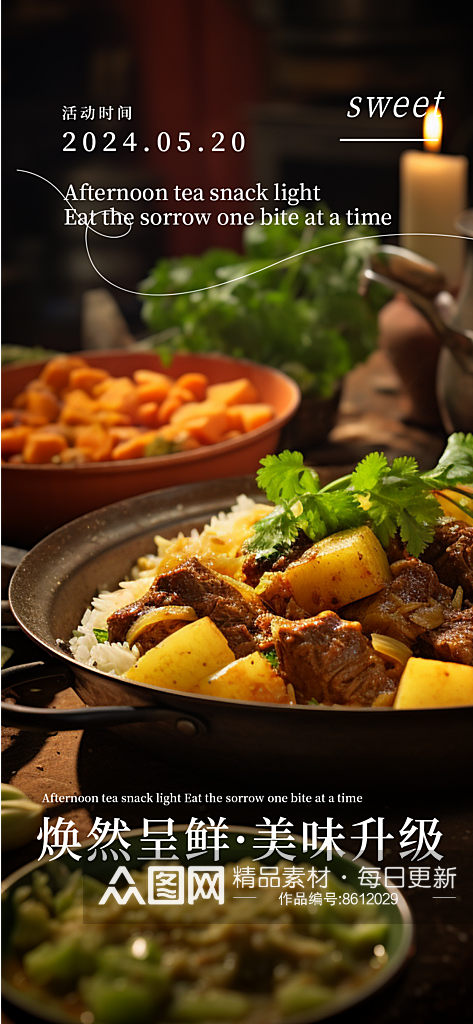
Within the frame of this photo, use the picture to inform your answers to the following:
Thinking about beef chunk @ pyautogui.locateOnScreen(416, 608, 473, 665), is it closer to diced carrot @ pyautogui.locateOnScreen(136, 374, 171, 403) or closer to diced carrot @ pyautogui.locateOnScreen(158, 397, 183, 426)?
diced carrot @ pyautogui.locateOnScreen(158, 397, 183, 426)

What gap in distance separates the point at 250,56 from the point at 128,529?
25.6 feet

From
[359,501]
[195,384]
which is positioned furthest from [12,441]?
[359,501]

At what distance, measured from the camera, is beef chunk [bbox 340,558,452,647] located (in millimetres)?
1670

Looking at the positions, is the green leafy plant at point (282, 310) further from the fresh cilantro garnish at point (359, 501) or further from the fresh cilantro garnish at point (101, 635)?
the fresh cilantro garnish at point (101, 635)

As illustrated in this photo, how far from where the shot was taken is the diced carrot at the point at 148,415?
9.86 ft

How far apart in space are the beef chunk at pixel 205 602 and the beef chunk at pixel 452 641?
0.31 meters

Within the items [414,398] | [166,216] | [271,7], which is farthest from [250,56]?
[166,216]

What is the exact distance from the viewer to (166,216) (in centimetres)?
217

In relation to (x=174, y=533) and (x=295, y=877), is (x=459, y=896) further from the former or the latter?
(x=174, y=533)

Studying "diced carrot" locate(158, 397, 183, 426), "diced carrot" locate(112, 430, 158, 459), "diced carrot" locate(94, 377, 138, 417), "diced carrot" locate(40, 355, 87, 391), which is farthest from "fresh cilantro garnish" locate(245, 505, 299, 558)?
"diced carrot" locate(40, 355, 87, 391)

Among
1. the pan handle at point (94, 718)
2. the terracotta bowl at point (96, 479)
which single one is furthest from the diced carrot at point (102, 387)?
the pan handle at point (94, 718)

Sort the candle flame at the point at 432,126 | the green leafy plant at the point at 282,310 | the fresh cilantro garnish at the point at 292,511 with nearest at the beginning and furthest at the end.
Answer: the fresh cilantro garnish at the point at 292,511 < the candle flame at the point at 432,126 < the green leafy plant at the point at 282,310

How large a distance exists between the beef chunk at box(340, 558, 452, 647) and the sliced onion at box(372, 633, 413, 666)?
0.03 metres

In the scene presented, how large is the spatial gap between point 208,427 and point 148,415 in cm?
30
